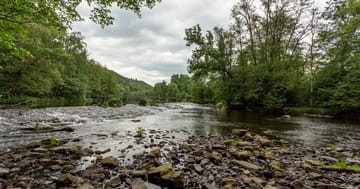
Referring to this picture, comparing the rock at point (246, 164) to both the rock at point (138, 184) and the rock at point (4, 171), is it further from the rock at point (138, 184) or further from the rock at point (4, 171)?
the rock at point (4, 171)

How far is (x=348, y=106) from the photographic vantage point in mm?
15547

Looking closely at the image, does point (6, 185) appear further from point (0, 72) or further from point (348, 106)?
point (0, 72)

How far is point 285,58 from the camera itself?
2297cm

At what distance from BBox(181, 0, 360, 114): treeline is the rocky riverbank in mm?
16267

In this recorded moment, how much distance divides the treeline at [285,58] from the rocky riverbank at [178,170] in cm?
1627

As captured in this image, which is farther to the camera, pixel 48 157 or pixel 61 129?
pixel 61 129

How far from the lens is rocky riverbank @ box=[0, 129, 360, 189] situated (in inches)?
126

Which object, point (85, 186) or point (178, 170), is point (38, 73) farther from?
point (178, 170)

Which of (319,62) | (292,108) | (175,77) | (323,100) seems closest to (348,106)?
(323,100)

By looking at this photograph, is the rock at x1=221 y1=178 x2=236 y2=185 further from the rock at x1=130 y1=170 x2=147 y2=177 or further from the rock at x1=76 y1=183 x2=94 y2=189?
the rock at x1=76 y1=183 x2=94 y2=189

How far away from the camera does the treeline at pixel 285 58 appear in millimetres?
17312

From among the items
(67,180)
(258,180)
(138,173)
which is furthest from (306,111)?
(67,180)

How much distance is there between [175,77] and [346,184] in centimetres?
10663

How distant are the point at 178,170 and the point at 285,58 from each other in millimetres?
25208
